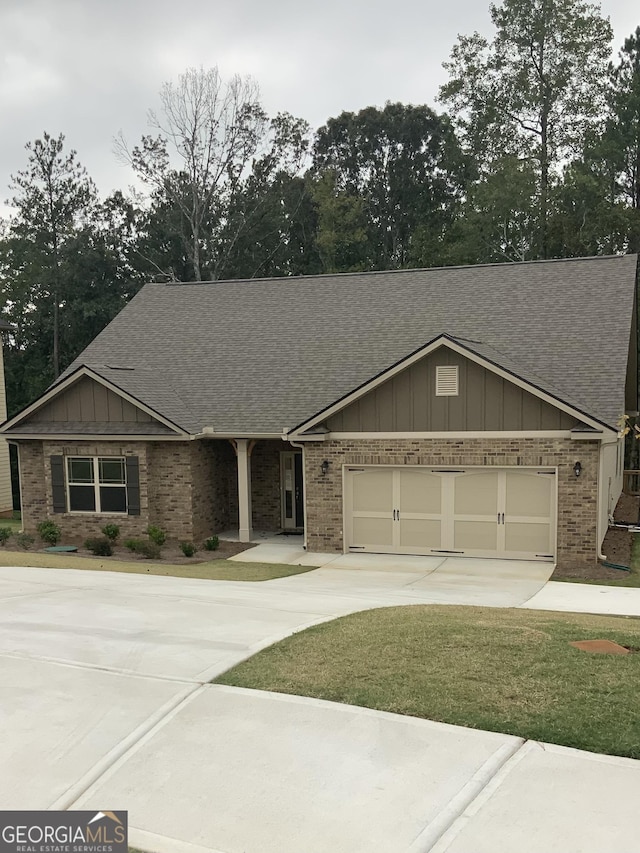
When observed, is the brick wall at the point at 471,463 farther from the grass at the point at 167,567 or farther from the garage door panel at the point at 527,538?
the grass at the point at 167,567

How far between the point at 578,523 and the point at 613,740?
994 cm

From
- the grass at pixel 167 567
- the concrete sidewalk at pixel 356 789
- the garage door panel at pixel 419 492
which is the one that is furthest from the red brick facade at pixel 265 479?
the concrete sidewalk at pixel 356 789

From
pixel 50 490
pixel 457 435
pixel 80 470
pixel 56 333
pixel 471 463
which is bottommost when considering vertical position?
pixel 50 490

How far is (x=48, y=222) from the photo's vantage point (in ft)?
133

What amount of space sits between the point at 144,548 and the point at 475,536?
278 inches

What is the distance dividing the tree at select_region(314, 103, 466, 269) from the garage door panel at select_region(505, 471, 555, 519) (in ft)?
103

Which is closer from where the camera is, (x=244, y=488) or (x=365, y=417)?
(x=365, y=417)

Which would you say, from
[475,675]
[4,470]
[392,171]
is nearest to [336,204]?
[392,171]

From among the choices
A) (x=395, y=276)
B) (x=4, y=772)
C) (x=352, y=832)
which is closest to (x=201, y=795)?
(x=352, y=832)

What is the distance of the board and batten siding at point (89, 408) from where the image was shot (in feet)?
58.8

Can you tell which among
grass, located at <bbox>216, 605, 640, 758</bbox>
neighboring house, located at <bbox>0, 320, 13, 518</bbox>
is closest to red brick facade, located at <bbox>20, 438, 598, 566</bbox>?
grass, located at <bbox>216, 605, 640, 758</bbox>

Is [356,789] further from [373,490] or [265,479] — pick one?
[265,479]

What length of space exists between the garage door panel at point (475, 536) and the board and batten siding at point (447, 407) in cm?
198

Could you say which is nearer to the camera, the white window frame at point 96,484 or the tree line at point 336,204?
the white window frame at point 96,484
